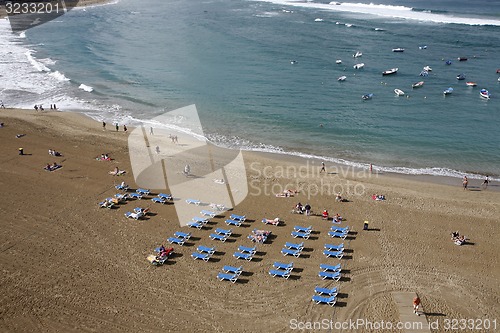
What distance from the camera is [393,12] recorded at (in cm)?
11412

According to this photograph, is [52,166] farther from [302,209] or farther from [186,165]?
[302,209]

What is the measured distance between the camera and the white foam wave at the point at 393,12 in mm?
100062

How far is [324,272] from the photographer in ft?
77.6

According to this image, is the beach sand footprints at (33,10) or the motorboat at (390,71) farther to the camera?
the beach sand footprints at (33,10)

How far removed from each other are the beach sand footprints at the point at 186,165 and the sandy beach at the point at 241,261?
1.25 meters

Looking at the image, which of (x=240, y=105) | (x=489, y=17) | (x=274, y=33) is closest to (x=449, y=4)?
(x=489, y=17)

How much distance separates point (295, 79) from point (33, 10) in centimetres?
11174

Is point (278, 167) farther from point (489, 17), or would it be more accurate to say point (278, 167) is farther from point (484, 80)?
point (489, 17)

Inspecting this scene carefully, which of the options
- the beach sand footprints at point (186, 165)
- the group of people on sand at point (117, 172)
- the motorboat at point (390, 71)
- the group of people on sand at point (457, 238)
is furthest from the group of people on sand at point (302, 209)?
the motorboat at point (390, 71)

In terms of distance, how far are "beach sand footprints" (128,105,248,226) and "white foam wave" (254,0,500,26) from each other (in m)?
81.8

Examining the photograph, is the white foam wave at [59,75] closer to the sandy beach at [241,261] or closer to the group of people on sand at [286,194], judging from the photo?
the sandy beach at [241,261]

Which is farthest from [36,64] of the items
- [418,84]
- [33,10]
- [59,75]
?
[33,10]

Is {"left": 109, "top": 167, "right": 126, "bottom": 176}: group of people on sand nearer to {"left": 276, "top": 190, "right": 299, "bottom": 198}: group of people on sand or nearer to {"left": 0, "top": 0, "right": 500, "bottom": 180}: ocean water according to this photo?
{"left": 0, "top": 0, "right": 500, "bottom": 180}: ocean water

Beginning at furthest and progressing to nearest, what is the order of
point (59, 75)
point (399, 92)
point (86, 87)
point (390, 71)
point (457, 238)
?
A: 1. point (59, 75)
2. point (390, 71)
3. point (86, 87)
4. point (399, 92)
5. point (457, 238)
